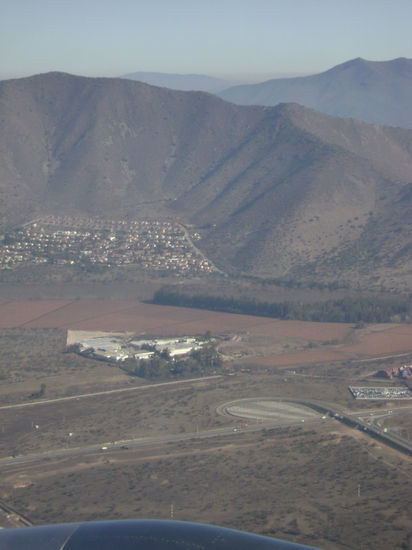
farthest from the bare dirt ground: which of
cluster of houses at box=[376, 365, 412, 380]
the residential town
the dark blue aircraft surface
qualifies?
the residential town

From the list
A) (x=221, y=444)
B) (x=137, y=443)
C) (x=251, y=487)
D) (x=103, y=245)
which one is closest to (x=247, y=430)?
(x=221, y=444)

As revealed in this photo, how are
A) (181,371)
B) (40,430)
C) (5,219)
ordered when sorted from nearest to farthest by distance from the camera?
1. (40,430)
2. (181,371)
3. (5,219)

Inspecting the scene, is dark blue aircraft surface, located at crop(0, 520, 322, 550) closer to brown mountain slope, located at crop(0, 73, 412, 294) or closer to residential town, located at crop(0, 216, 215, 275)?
brown mountain slope, located at crop(0, 73, 412, 294)

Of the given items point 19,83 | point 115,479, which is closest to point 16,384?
point 115,479

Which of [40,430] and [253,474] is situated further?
[40,430]

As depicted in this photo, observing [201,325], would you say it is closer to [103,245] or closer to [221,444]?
[221,444]

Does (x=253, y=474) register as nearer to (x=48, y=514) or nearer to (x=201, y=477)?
(x=201, y=477)
